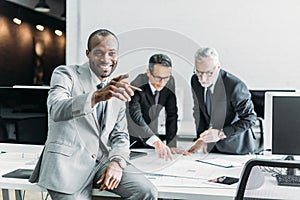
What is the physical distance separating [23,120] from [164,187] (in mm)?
1055

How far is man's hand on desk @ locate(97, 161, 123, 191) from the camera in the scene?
197 centimetres

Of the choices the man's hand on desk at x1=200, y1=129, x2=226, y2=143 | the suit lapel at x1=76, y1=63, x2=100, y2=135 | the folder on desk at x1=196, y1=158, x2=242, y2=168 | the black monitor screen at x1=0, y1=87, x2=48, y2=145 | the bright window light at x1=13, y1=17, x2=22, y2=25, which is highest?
the bright window light at x1=13, y1=17, x2=22, y2=25

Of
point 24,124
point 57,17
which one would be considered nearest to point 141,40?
point 24,124

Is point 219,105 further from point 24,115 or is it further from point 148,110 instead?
point 24,115

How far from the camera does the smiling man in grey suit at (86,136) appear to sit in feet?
6.07

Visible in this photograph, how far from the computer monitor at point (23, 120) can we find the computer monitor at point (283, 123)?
1300 millimetres

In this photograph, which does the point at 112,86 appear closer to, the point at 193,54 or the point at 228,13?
the point at 193,54

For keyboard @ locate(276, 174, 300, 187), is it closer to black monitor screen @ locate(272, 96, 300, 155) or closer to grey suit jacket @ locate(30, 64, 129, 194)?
black monitor screen @ locate(272, 96, 300, 155)

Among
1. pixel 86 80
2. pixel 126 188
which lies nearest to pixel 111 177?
pixel 126 188

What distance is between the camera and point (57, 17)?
514cm

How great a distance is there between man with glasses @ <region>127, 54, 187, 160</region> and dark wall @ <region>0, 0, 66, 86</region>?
105 inches

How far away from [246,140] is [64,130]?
132 cm

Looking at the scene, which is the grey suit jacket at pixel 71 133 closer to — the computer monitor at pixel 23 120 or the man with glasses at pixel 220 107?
the computer monitor at pixel 23 120

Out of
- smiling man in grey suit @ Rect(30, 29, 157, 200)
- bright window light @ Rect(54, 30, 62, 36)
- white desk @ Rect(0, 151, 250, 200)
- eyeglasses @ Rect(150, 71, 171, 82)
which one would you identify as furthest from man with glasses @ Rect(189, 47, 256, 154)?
bright window light @ Rect(54, 30, 62, 36)
